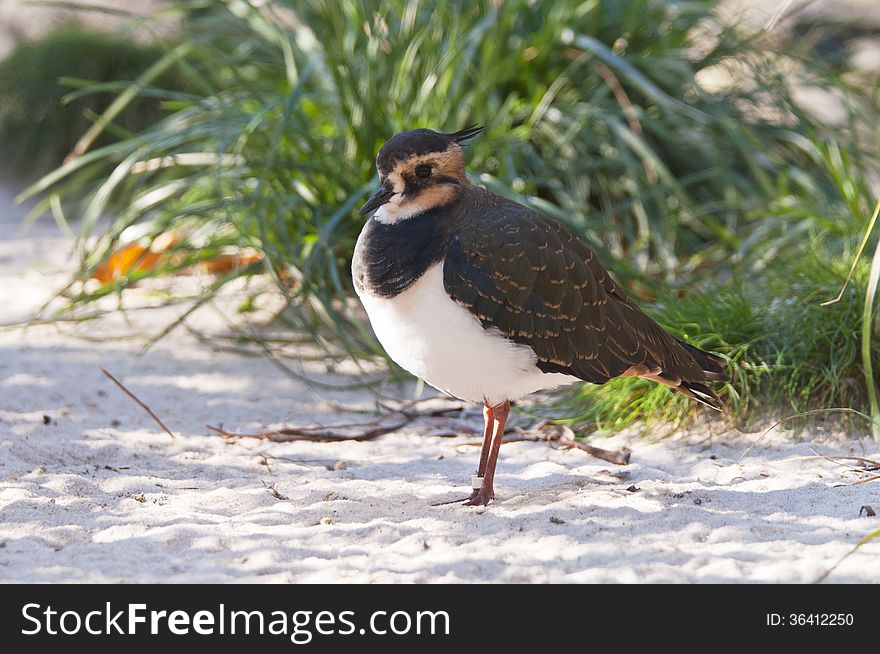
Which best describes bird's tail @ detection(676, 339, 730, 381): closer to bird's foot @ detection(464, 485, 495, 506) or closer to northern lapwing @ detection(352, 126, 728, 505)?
northern lapwing @ detection(352, 126, 728, 505)

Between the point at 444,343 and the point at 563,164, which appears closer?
the point at 444,343

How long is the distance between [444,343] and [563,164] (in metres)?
2.58

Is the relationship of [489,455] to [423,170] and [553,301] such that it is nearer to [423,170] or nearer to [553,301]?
[553,301]

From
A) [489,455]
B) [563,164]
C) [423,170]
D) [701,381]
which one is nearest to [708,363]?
[701,381]

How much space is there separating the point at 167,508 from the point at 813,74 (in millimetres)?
4269

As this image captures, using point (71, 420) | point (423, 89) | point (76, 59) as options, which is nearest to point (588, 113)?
point (423, 89)

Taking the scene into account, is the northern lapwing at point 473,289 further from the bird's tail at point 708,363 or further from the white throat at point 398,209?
the bird's tail at point 708,363

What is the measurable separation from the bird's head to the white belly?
21 cm

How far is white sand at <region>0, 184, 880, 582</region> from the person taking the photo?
2.65 m

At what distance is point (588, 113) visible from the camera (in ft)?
16.7

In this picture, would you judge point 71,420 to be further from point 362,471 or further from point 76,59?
point 76,59

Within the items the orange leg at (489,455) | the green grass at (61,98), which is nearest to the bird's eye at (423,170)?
the orange leg at (489,455)

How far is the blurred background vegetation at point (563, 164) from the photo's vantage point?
13.0 ft

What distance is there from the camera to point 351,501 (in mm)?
3189
